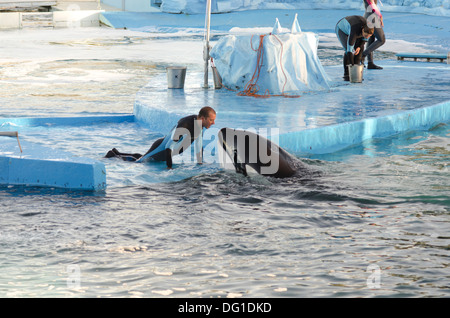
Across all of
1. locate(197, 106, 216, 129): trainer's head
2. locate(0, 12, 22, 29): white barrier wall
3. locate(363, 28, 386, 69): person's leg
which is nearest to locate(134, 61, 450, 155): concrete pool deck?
locate(363, 28, 386, 69): person's leg

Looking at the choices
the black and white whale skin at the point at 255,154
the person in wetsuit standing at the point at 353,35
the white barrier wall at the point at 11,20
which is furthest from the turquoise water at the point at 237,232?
the white barrier wall at the point at 11,20

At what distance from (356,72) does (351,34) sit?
0.63 meters

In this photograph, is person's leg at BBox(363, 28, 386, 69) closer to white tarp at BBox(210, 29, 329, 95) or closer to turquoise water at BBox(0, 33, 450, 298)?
white tarp at BBox(210, 29, 329, 95)

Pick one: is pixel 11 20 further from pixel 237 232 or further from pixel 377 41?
pixel 237 232

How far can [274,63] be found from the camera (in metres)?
9.95

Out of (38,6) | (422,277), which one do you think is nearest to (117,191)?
(422,277)

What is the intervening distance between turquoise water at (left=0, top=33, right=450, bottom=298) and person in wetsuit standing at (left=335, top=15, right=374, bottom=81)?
409cm

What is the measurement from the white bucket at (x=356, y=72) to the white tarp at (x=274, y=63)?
0.83 meters

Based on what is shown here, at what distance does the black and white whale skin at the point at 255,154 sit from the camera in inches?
242

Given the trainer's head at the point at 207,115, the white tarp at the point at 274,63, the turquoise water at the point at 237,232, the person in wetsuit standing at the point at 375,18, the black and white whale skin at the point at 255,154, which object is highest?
the person in wetsuit standing at the point at 375,18

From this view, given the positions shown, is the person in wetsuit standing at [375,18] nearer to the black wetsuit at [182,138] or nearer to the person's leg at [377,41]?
the person's leg at [377,41]

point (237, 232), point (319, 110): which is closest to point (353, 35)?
point (319, 110)

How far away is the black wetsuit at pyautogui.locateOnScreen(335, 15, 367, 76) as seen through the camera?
11.1m
